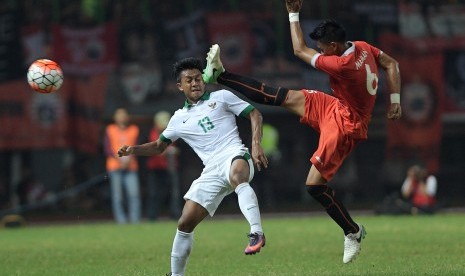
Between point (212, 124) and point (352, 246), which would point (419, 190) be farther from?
point (212, 124)

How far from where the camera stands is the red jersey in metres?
10.8

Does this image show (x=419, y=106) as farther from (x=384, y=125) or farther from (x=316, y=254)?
(x=316, y=254)

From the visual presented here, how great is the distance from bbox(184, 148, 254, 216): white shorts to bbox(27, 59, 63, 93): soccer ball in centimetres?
248

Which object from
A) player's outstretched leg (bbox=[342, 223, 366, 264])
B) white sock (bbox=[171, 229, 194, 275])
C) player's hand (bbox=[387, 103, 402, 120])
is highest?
player's hand (bbox=[387, 103, 402, 120])

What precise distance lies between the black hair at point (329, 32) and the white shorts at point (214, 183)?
1386mm

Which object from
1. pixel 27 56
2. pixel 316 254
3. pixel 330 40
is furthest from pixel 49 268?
pixel 27 56

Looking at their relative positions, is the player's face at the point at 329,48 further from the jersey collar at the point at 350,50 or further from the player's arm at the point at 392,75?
the player's arm at the point at 392,75

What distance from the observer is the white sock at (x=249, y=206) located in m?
9.98

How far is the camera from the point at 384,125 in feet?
92.1

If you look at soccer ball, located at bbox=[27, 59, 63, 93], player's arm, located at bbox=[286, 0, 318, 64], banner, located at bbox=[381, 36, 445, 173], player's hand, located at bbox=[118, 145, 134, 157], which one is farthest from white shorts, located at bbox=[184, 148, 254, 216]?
banner, located at bbox=[381, 36, 445, 173]

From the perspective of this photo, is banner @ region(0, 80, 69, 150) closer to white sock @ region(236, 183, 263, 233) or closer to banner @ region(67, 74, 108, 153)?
banner @ region(67, 74, 108, 153)

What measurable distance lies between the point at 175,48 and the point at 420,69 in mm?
5972

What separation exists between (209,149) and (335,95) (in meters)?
1.56

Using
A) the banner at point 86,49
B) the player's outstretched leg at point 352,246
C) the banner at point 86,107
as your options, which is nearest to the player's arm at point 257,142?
the player's outstretched leg at point 352,246
